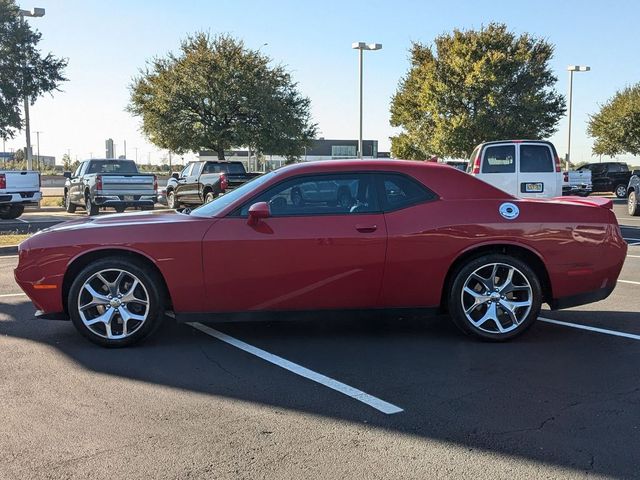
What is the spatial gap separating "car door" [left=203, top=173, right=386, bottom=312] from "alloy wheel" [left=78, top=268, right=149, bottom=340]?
23.5 inches

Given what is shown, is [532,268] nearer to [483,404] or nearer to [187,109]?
[483,404]

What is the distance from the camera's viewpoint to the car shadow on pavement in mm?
3504

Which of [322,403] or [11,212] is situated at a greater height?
[11,212]

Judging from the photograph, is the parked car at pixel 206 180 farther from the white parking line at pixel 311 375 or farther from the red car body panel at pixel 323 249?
the red car body panel at pixel 323 249

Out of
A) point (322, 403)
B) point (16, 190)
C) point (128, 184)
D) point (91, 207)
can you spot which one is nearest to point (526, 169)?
point (322, 403)

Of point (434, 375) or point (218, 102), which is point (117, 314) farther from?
point (218, 102)

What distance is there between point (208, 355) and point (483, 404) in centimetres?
219

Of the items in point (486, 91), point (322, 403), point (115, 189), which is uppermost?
point (486, 91)

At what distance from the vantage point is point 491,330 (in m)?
5.27

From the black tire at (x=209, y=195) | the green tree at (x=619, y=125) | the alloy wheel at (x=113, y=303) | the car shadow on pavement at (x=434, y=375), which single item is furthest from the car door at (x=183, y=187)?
the green tree at (x=619, y=125)

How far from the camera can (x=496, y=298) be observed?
5.24 m

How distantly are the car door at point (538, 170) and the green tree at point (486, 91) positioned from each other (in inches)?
619

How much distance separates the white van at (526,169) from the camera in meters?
13.5

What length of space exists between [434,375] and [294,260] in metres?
1.42
